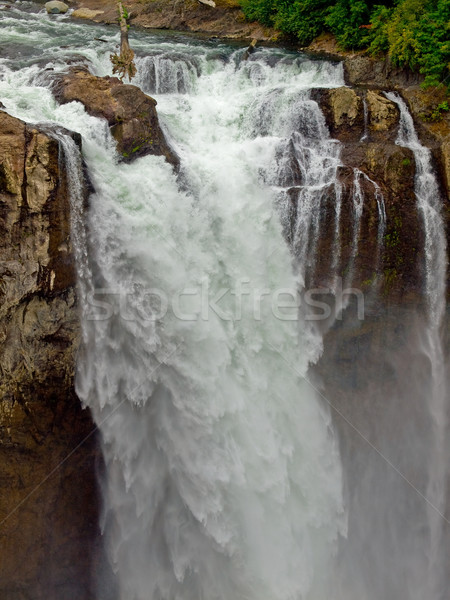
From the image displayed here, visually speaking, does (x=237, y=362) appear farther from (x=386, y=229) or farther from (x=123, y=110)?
(x=123, y=110)

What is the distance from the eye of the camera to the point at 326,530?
33.7 feet

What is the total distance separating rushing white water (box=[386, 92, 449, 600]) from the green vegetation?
388 centimetres

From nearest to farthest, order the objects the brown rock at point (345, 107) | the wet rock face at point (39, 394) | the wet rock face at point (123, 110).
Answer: the wet rock face at point (39, 394) < the wet rock face at point (123, 110) < the brown rock at point (345, 107)

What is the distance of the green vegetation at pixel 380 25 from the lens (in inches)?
506

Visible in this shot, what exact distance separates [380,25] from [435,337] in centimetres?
1063

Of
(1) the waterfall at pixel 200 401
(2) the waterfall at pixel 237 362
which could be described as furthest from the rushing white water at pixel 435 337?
(1) the waterfall at pixel 200 401

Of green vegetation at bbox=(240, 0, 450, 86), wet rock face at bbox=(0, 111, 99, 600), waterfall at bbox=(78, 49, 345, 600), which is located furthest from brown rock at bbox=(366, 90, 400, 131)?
wet rock face at bbox=(0, 111, 99, 600)

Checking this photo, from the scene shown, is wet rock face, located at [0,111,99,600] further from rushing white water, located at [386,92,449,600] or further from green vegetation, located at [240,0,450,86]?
green vegetation, located at [240,0,450,86]

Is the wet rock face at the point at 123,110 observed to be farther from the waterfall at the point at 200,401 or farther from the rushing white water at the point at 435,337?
the rushing white water at the point at 435,337

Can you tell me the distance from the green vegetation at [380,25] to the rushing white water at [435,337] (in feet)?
12.7

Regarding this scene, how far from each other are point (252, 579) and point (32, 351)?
633cm

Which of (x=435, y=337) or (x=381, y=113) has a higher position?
(x=381, y=113)

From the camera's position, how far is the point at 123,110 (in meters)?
10.3

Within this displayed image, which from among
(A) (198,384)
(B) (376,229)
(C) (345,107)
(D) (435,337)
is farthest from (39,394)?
(C) (345,107)
